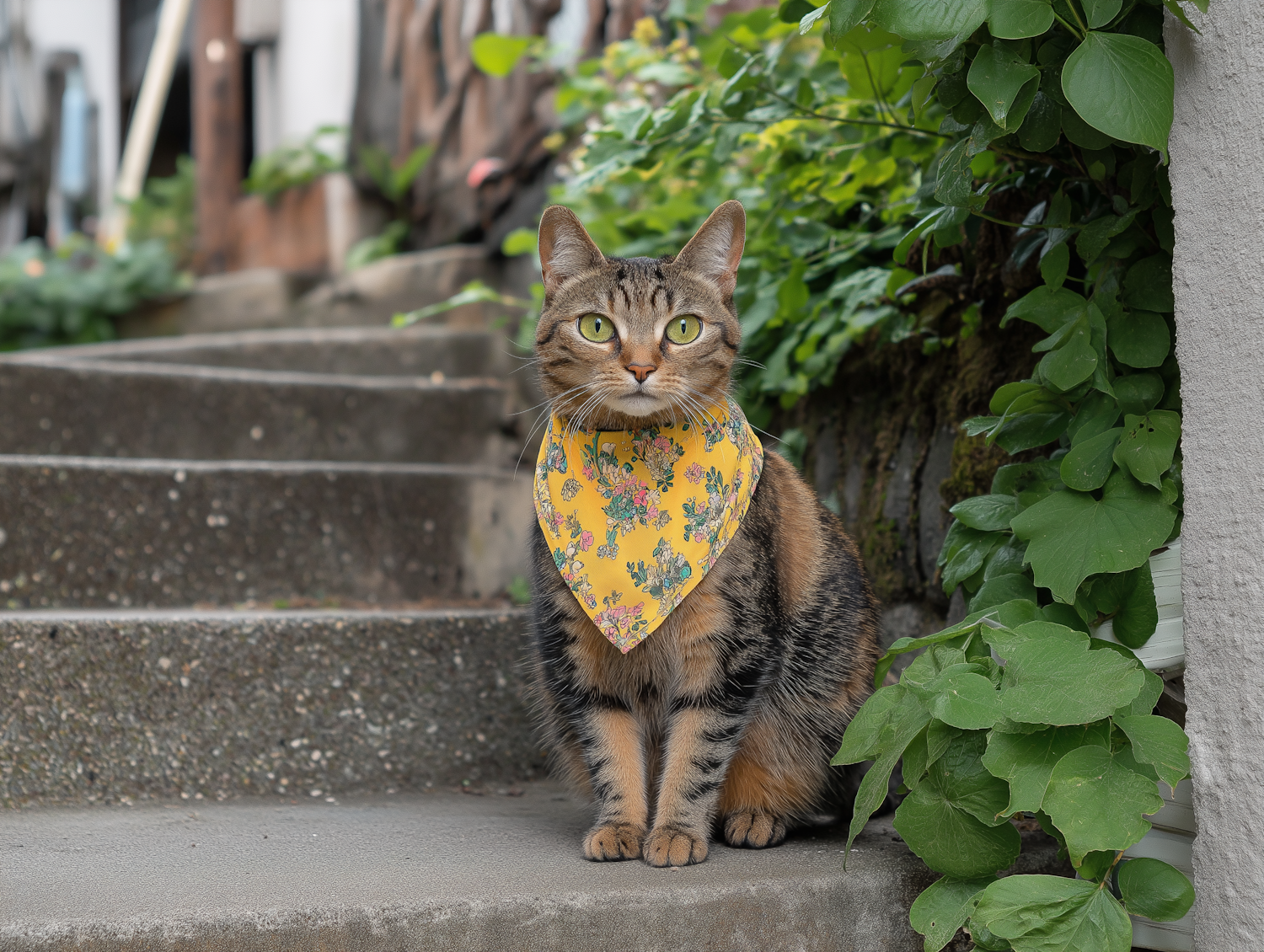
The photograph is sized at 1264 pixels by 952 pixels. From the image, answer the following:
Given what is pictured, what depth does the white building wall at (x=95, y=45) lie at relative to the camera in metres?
9.67

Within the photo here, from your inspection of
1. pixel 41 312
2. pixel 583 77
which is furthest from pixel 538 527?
pixel 41 312

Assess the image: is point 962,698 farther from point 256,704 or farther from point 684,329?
point 256,704

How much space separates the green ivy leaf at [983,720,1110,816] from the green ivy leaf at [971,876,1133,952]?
0.10 meters

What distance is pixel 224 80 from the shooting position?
7.26m

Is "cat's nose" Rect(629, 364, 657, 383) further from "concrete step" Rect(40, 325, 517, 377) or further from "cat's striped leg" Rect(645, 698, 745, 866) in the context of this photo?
"concrete step" Rect(40, 325, 517, 377)

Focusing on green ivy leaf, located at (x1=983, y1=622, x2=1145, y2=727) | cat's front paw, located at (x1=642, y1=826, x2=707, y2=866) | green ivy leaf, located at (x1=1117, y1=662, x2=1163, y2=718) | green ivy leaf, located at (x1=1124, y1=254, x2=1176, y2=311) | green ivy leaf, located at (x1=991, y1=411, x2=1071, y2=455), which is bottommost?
cat's front paw, located at (x1=642, y1=826, x2=707, y2=866)

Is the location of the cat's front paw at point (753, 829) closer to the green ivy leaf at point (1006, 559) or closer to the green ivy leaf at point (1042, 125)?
the green ivy leaf at point (1006, 559)

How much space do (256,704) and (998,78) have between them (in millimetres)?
1796

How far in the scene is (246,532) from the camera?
2.65m

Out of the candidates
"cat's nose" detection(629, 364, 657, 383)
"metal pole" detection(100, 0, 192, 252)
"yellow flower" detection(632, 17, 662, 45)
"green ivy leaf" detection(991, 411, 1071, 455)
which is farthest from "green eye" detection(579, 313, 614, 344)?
"metal pole" detection(100, 0, 192, 252)

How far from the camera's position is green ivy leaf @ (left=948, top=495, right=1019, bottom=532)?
1610 millimetres

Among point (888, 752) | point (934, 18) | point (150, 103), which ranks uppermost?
point (934, 18)

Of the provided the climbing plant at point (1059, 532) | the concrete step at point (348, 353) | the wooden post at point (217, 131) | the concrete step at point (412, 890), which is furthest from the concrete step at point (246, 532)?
the wooden post at point (217, 131)

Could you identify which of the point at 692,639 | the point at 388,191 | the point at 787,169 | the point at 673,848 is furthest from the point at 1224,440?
the point at 388,191
